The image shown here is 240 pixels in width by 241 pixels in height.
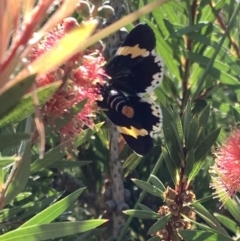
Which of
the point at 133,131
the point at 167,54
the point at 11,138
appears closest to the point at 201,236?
the point at 133,131

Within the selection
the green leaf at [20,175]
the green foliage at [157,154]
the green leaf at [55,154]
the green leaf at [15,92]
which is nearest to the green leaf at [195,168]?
the green foliage at [157,154]

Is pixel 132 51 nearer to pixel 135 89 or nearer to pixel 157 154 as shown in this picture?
pixel 135 89

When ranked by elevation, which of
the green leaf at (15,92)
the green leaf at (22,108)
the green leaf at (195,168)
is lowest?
the green leaf at (195,168)

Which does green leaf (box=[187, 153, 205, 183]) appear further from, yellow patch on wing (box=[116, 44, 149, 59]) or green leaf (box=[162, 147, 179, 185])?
yellow patch on wing (box=[116, 44, 149, 59])

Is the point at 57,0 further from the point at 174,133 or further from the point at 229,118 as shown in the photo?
the point at 229,118

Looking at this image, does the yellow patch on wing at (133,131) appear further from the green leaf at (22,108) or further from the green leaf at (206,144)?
the green leaf at (22,108)

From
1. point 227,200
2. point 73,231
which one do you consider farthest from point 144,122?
point 73,231

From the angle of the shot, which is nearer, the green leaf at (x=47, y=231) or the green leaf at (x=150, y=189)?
the green leaf at (x=47, y=231)
